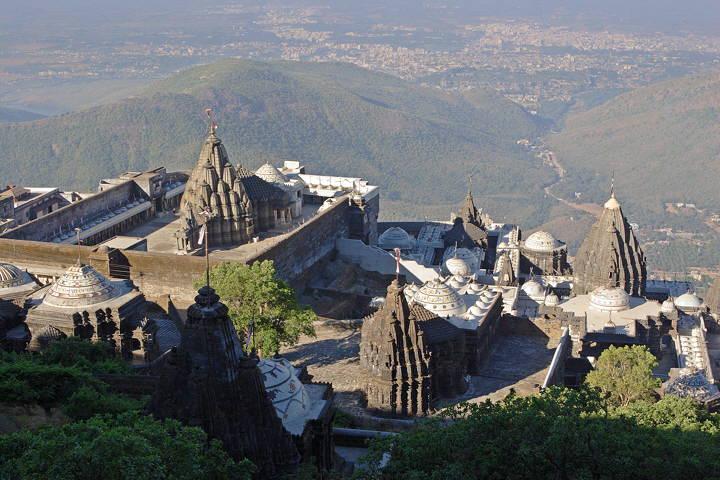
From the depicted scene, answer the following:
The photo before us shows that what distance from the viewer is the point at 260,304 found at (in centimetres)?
4072

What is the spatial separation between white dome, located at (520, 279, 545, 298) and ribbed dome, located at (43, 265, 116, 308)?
2410 centimetres

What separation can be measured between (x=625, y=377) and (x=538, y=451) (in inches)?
713

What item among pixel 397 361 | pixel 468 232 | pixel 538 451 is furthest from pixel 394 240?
pixel 538 451

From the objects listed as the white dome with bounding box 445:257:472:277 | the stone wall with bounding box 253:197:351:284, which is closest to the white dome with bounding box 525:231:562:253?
the white dome with bounding box 445:257:472:277

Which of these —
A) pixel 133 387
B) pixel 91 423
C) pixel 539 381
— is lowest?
pixel 539 381

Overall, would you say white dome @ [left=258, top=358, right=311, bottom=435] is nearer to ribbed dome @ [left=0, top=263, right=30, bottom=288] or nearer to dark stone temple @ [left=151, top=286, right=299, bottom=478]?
dark stone temple @ [left=151, top=286, right=299, bottom=478]

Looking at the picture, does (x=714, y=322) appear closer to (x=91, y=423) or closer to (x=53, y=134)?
(x=91, y=423)

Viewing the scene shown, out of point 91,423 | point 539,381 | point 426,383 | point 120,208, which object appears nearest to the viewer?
point 91,423

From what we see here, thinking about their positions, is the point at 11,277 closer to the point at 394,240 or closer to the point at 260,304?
the point at 260,304

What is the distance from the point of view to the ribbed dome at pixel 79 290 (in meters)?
39.4

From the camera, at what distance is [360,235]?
63156 millimetres

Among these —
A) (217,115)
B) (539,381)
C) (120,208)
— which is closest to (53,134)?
(217,115)

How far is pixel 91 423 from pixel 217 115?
164266 millimetres

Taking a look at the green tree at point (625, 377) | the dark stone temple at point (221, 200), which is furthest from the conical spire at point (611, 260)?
the dark stone temple at point (221, 200)
